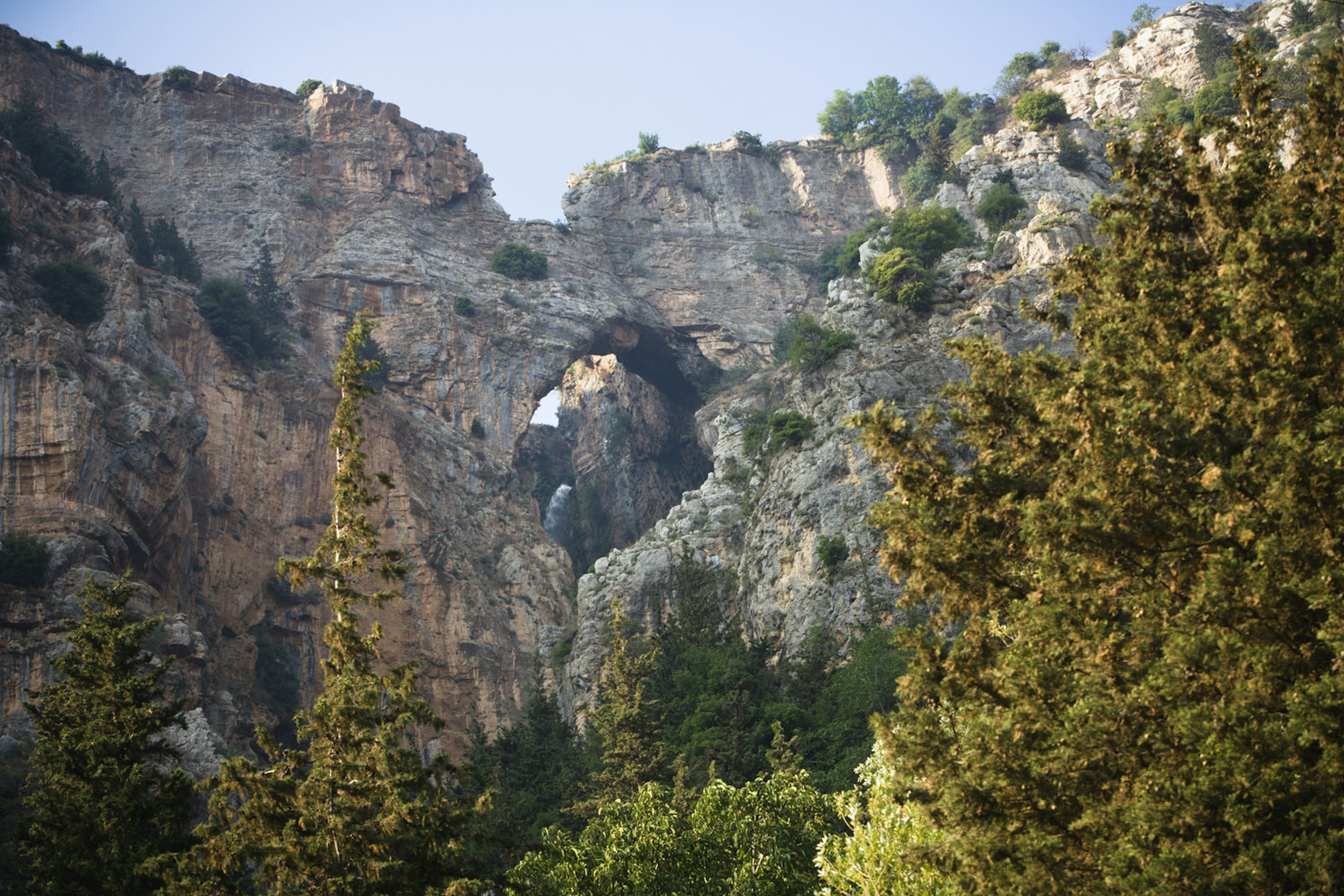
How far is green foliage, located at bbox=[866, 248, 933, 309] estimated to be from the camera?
165 feet

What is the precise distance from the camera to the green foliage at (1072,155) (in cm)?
6038

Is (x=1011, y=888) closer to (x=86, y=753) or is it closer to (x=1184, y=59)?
(x=86, y=753)

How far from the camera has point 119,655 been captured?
2064 centimetres

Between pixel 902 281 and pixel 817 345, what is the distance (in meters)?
5.56

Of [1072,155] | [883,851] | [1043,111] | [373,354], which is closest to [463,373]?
[373,354]

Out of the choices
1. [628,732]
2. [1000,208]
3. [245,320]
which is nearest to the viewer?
[628,732]

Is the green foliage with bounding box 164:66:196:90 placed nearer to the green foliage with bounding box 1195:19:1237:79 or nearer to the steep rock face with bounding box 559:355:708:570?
the steep rock face with bounding box 559:355:708:570

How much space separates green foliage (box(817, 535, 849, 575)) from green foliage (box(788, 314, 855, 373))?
10988 millimetres

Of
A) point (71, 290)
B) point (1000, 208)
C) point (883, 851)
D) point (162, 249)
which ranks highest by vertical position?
point (162, 249)

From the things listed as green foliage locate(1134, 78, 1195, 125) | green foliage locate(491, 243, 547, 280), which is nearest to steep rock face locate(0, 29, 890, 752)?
green foliage locate(491, 243, 547, 280)

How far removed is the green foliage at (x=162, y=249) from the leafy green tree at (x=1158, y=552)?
57043 mm

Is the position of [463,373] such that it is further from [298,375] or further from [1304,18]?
[1304,18]

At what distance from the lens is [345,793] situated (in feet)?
51.8

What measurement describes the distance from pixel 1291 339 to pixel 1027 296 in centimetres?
3873
